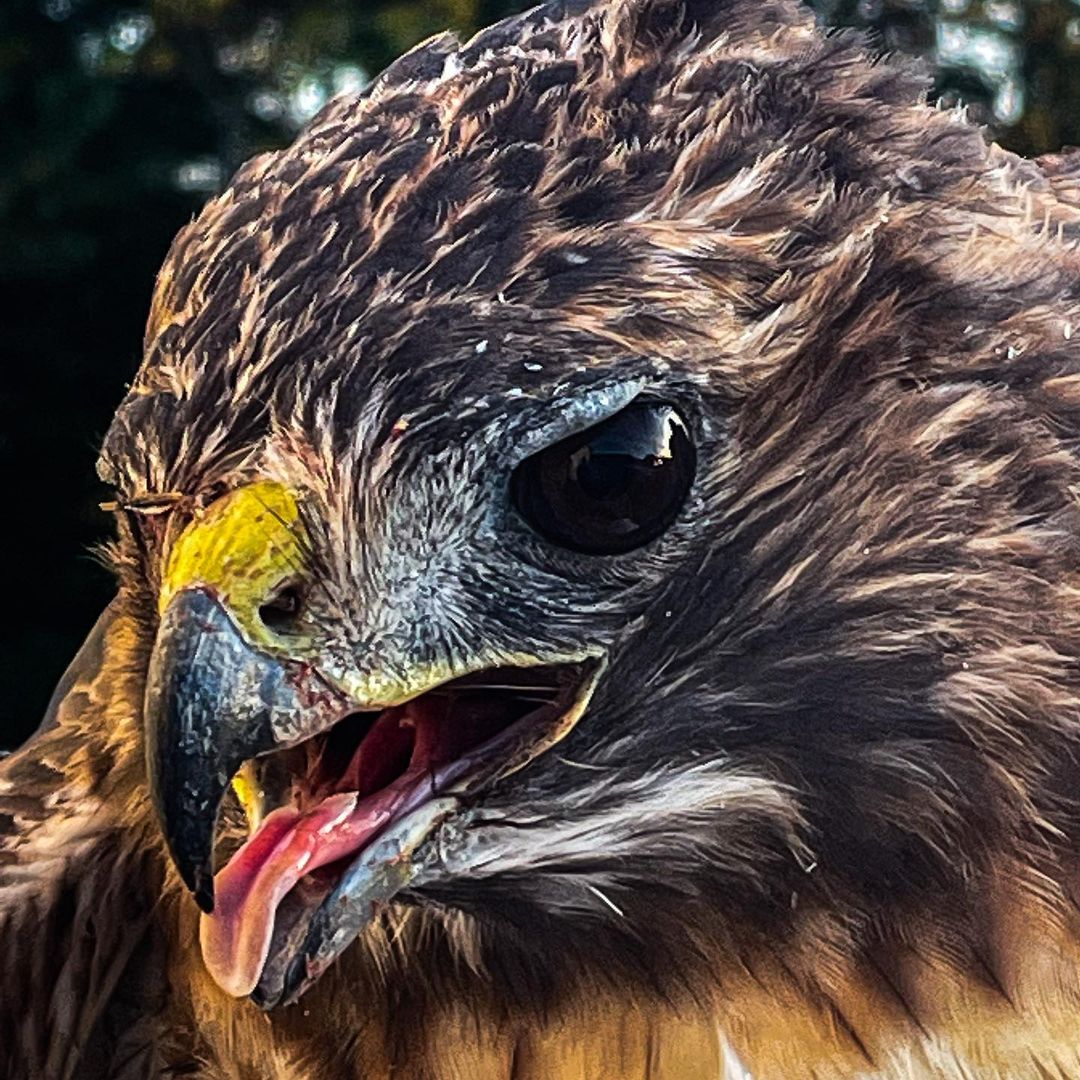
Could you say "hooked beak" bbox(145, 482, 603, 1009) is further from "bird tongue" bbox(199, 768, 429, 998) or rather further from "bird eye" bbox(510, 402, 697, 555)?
"bird eye" bbox(510, 402, 697, 555)

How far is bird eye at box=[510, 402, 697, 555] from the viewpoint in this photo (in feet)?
4.12

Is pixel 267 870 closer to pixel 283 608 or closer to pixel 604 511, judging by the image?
pixel 283 608

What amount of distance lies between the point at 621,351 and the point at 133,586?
0.57 meters

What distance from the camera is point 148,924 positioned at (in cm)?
197

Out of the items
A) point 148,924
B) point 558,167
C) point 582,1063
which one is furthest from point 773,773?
point 148,924

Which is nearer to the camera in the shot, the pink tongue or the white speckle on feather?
the pink tongue

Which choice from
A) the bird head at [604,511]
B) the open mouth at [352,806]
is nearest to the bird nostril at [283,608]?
the bird head at [604,511]

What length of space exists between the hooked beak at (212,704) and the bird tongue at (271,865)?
88 mm

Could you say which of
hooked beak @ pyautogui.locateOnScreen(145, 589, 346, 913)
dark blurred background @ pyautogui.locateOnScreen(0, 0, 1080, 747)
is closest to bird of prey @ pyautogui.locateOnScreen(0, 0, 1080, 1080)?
hooked beak @ pyautogui.locateOnScreen(145, 589, 346, 913)

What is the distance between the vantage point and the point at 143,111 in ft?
13.4

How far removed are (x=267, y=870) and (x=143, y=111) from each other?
318 cm

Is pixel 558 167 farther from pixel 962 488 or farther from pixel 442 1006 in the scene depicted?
pixel 442 1006

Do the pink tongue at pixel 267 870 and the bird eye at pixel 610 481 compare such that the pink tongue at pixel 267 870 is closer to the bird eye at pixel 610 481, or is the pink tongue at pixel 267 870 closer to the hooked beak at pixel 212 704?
the hooked beak at pixel 212 704

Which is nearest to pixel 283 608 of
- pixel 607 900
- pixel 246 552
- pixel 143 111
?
pixel 246 552
